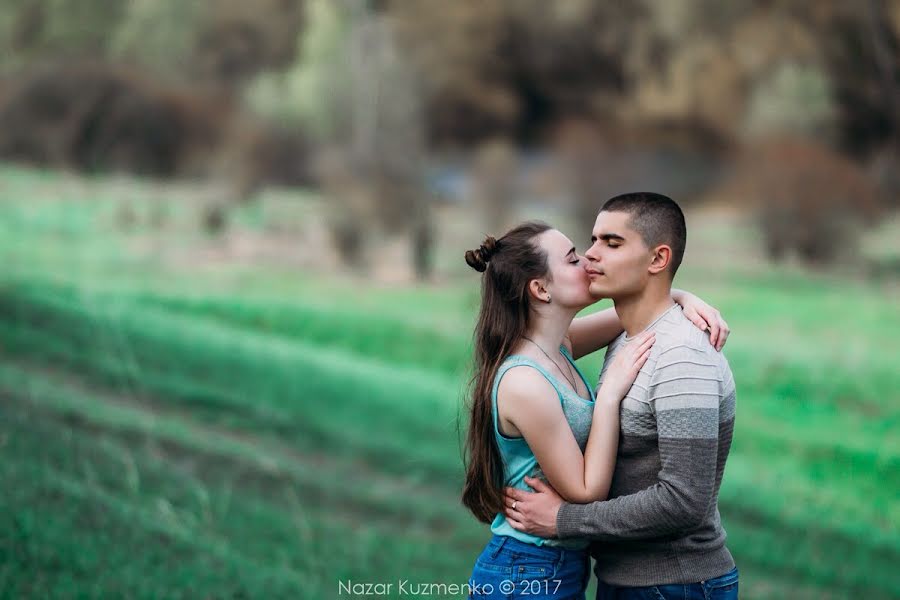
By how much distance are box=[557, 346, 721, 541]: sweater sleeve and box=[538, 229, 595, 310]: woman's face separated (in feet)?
0.91

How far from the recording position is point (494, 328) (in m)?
2.41

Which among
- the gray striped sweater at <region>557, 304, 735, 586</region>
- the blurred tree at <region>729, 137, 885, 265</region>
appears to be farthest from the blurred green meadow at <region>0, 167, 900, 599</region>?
the gray striped sweater at <region>557, 304, 735, 586</region>

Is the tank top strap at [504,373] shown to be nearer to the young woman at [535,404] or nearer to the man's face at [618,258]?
the young woman at [535,404]

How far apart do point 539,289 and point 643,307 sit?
245 mm

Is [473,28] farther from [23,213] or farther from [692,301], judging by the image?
[692,301]

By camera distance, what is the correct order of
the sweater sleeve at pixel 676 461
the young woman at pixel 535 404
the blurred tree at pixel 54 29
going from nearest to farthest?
the sweater sleeve at pixel 676 461, the young woman at pixel 535 404, the blurred tree at pixel 54 29

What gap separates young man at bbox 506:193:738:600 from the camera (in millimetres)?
2152

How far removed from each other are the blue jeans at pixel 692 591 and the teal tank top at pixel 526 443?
0.16 m

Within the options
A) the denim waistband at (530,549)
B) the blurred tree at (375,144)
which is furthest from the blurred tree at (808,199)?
the denim waistband at (530,549)

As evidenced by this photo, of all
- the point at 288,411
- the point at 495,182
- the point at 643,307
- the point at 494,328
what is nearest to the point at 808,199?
the point at 495,182

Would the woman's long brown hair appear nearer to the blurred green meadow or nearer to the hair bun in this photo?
the hair bun

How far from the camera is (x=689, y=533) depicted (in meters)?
2.26

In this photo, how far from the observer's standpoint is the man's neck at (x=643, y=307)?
2371 mm

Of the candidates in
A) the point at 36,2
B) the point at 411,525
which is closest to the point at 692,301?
the point at 411,525
